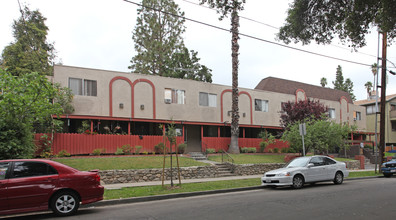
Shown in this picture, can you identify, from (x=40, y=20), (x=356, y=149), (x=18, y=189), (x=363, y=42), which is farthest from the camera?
(x=40, y=20)

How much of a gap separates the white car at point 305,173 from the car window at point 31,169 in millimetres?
8883

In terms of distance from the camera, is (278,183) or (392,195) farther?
(278,183)

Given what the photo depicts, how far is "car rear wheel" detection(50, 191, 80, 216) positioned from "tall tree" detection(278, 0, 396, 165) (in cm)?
996

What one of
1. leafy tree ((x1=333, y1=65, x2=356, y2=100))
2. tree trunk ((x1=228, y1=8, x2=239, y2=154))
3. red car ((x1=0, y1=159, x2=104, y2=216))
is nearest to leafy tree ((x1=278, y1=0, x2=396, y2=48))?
red car ((x1=0, y1=159, x2=104, y2=216))

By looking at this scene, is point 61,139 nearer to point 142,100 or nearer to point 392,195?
point 142,100

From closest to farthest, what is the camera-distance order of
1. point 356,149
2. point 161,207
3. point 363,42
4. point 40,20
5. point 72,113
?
point 161,207, point 363,42, point 72,113, point 356,149, point 40,20

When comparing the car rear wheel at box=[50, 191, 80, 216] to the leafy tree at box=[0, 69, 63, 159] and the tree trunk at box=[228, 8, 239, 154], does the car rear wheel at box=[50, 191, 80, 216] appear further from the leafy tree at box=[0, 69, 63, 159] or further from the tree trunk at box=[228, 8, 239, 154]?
the tree trunk at box=[228, 8, 239, 154]

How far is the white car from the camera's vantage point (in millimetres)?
13508

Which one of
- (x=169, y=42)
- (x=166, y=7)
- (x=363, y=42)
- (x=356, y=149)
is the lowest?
(x=356, y=149)

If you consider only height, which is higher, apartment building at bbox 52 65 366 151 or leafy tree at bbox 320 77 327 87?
→ leafy tree at bbox 320 77 327 87

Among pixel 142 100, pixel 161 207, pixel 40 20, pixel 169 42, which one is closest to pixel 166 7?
pixel 169 42

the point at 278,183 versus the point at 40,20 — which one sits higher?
the point at 40,20

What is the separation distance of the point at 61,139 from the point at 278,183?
12.8m

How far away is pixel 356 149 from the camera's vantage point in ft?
110
